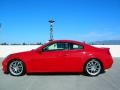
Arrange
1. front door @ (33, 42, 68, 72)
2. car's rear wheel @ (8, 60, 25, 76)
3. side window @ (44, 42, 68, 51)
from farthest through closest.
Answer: side window @ (44, 42, 68, 51), car's rear wheel @ (8, 60, 25, 76), front door @ (33, 42, 68, 72)

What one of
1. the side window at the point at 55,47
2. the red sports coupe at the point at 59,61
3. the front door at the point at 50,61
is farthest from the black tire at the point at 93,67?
the side window at the point at 55,47

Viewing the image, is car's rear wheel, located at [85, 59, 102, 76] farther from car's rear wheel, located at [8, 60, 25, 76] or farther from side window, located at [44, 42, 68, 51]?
car's rear wheel, located at [8, 60, 25, 76]

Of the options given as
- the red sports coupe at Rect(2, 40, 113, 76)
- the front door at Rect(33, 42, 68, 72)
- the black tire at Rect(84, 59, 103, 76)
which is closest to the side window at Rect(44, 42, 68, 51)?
the red sports coupe at Rect(2, 40, 113, 76)

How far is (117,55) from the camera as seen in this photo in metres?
22.9

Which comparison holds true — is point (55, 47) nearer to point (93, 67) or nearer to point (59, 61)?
point (59, 61)

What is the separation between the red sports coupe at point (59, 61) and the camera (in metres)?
9.98

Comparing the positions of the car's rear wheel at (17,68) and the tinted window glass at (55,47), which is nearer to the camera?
the car's rear wheel at (17,68)

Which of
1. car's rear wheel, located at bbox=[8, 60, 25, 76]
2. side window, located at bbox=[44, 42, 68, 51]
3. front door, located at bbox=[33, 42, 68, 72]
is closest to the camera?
front door, located at bbox=[33, 42, 68, 72]

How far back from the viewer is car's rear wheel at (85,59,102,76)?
10070 mm

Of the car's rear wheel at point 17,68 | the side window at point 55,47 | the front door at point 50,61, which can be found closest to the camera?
the front door at point 50,61

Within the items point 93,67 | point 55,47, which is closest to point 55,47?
point 55,47

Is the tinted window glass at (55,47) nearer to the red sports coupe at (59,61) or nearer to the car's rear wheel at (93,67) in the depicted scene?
the red sports coupe at (59,61)

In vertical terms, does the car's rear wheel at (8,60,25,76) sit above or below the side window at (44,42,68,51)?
below

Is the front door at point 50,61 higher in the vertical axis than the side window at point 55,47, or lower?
lower
